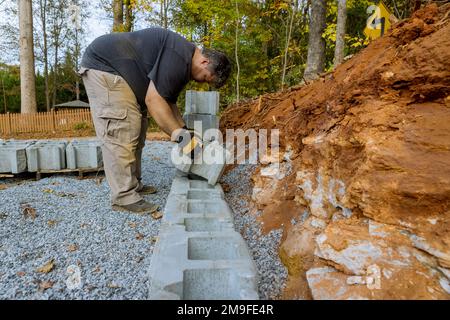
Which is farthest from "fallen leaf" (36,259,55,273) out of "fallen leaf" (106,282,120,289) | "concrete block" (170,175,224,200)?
"concrete block" (170,175,224,200)

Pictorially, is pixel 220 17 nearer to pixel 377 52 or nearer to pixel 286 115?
pixel 286 115

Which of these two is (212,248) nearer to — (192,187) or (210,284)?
(210,284)

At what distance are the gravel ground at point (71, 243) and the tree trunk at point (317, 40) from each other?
3.81 meters

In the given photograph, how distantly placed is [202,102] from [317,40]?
9.78 feet

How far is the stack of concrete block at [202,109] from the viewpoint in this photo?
155 inches

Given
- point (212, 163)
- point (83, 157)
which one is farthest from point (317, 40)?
point (83, 157)

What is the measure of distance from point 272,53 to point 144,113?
30.5 feet

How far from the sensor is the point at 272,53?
11.3m

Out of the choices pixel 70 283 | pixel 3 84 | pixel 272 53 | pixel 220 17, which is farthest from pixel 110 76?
Answer: pixel 3 84

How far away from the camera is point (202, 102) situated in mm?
3971

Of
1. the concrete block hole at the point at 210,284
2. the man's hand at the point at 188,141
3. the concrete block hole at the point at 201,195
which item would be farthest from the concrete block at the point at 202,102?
the concrete block hole at the point at 210,284

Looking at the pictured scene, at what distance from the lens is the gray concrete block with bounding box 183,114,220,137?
13.0 feet

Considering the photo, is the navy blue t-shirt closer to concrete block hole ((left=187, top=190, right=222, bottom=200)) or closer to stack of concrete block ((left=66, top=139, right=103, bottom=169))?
concrete block hole ((left=187, top=190, right=222, bottom=200))

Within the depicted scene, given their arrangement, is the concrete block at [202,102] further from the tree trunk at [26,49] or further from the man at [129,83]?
the tree trunk at [26,49]
